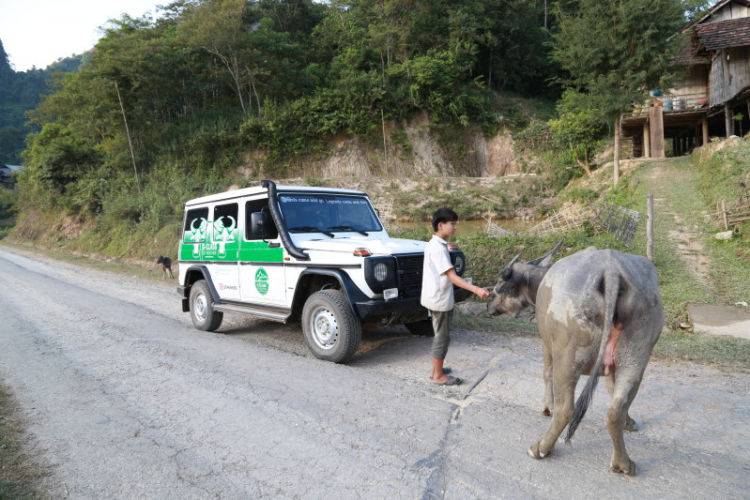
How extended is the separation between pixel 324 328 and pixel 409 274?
132cm

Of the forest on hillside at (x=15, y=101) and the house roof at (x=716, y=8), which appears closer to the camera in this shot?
the house roof at (x=716, y=8)

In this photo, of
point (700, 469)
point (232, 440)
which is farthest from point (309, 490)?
point (700, 469)

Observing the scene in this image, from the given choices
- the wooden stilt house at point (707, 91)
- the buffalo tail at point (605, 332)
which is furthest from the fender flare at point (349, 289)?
the wooden stilt house at point (707, 91)

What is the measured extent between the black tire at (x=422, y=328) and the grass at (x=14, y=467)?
4761 millimetres

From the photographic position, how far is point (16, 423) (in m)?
4.39

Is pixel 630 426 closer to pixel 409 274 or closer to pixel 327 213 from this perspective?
pixel 409 274

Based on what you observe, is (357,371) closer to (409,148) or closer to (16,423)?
(16,423)

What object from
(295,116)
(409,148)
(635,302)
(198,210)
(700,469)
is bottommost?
(700,469)

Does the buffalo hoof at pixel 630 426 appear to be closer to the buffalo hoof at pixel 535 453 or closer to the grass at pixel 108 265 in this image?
the buffalo hoof at pixel 535 453

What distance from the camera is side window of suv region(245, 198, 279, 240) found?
657cm

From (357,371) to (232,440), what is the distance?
1.91 m

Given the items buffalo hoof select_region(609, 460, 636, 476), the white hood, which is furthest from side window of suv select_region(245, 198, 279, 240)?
buffalo hoof select_region(609, 460, 636, 476)

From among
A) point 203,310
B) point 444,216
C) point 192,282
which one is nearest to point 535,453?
point 444,216

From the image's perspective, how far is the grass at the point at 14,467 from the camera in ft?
10.5
